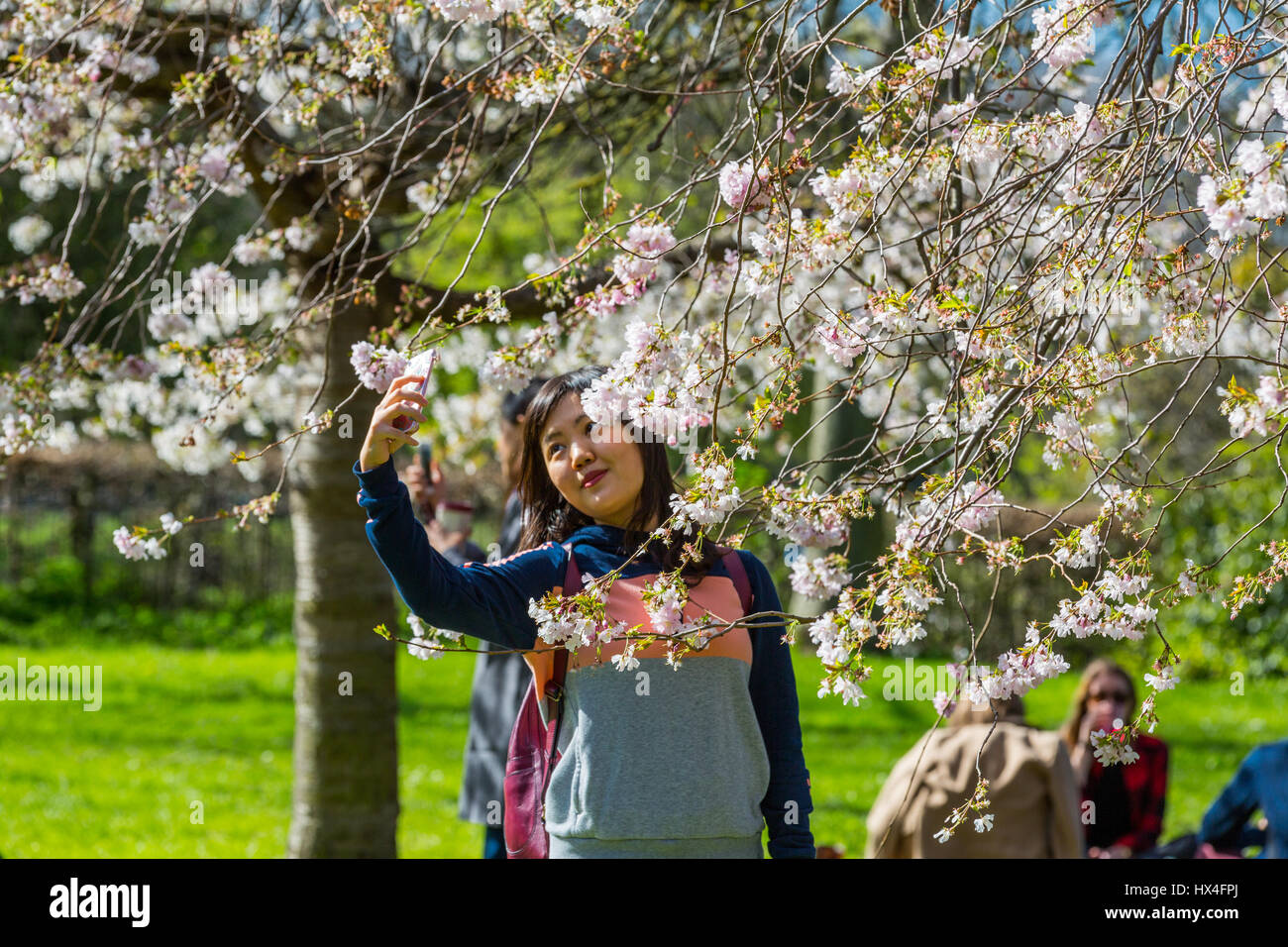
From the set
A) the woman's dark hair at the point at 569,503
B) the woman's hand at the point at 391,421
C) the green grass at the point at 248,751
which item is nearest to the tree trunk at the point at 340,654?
the green grass at the point at 248,751

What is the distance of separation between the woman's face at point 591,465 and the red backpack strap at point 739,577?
0.21 metres

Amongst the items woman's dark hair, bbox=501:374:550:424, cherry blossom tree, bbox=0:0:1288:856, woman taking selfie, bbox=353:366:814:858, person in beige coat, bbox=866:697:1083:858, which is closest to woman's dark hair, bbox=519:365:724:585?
woman taking selfie, bbox=353:366:814:858

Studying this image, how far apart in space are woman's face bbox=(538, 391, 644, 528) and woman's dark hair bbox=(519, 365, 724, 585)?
0.02m

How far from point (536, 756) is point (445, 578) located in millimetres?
437

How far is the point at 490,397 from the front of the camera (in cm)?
905

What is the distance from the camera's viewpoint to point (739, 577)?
97.4 inches

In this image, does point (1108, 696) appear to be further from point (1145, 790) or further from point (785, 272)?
point (785, 272)

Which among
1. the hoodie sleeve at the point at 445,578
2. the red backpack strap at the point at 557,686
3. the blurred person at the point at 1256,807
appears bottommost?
the blurred person at the point at 1256,807

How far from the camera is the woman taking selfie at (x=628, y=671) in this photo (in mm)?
2199

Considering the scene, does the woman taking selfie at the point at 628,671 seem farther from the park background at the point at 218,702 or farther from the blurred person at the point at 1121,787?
the blurred person at the point at 1121,787

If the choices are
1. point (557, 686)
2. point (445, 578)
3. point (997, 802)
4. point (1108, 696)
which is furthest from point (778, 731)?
point (1108, 696)

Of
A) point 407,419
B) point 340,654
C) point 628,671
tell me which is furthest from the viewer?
point 340,654

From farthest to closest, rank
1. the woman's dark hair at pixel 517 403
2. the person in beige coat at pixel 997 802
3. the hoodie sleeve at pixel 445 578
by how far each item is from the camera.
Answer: the woman's dark hair at pixel 517 403 < the person in beige coat at pixel 997 802 < the hoodie sleeve at pixel 445 578

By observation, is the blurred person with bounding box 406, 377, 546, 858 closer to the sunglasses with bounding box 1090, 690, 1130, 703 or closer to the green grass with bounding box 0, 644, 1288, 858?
the green grass with bounding box 0, 644, 1288, 858
